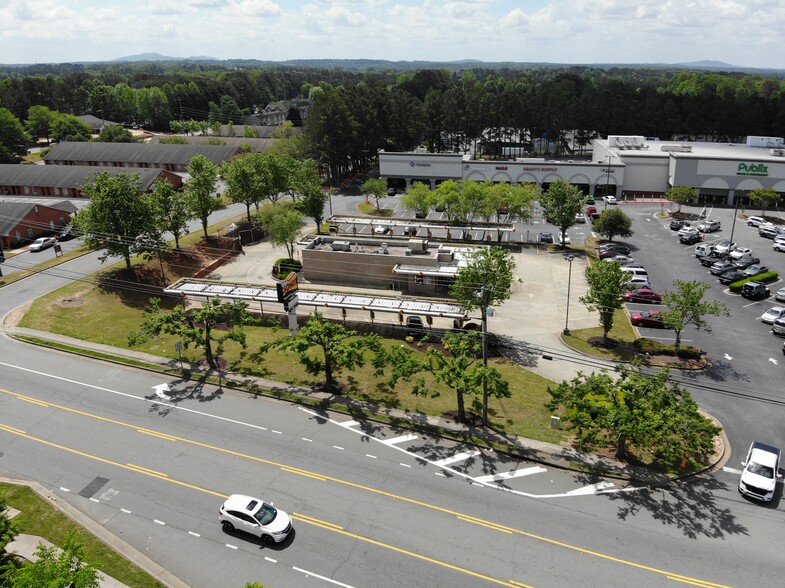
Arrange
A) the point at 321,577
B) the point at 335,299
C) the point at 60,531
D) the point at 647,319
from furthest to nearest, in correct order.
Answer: the point at 335,299 < the point at 647,319 < the point at 60,531 < the point at 321,577

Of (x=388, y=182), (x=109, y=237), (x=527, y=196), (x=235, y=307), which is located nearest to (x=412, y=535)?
(x=235, y=307)

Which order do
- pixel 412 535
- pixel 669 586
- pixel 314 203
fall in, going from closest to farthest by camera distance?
1. pixel 669 586
2. pixel 412 535
3. pixel 314 203

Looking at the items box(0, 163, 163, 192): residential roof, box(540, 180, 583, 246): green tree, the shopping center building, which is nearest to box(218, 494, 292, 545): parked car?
box(540, 180, 583, 246): green tree

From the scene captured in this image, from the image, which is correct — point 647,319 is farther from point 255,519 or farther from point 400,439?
point 255,519

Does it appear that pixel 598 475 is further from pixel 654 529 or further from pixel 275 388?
pixel 275 388

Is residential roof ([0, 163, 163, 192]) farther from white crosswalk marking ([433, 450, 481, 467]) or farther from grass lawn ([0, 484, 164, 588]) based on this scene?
white crosswalk marking ([433, 450, 481, 467])

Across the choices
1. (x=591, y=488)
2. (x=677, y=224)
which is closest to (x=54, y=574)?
(x=591, y=488)
